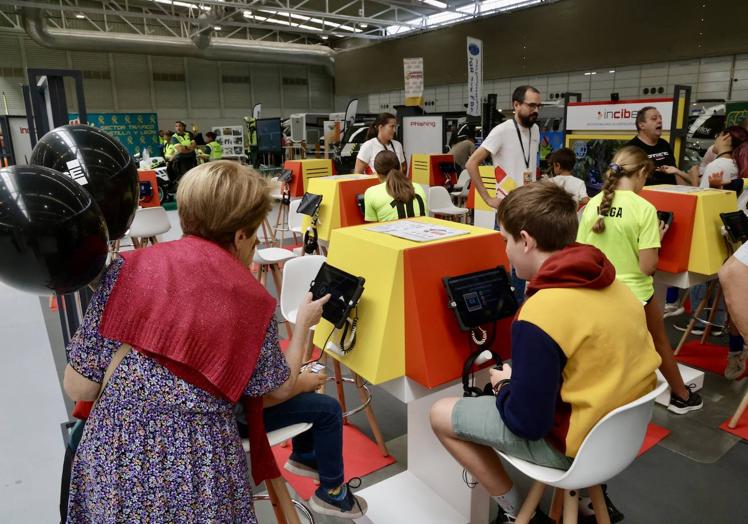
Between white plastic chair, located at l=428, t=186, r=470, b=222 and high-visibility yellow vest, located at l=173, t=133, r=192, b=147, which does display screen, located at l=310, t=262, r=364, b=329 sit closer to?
white plastic chair, located at l=428, t=186, r=470, b=222

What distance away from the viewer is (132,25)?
15.7 metres

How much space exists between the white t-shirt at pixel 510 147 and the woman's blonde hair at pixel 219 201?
2.45 meters

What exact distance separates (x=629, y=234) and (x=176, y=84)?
18.0m

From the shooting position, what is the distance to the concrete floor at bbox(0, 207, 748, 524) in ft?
6.93

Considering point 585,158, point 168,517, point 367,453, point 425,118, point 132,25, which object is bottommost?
point 367,453

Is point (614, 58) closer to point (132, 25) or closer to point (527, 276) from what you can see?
point (527, 276)

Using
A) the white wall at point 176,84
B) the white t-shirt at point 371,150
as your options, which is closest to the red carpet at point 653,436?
the white t-shirt at point 371,150

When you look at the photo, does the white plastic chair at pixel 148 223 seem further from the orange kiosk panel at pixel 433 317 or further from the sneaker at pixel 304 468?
the orange kiosk panel at pixel 433 317

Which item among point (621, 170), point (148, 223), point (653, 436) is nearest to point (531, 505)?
point (653, 436)

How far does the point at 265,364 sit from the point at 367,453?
4.69 ft

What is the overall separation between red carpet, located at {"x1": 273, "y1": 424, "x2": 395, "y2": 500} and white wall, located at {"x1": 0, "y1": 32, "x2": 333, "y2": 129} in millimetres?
16618

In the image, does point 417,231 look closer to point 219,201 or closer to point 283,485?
point 219,201

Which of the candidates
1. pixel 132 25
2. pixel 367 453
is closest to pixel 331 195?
pixel 367 453

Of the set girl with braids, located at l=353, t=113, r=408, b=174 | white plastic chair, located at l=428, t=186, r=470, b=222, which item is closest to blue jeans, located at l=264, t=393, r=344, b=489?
girl with braids, located at l=353, t=113, r=408, b=174
